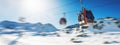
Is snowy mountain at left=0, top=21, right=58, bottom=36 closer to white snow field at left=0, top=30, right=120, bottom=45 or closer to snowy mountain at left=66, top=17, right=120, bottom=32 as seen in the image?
white snow field at left=0, top=30, right=120, bottom=45

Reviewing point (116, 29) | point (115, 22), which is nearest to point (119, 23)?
point (115, 22)

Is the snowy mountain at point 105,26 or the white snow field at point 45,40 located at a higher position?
the snowy mountain at point 105,26

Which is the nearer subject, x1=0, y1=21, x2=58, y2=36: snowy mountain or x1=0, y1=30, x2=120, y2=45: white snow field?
x1=0, y1=30, x2=120, y2=45: white snow field

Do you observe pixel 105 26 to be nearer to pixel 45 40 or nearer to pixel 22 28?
pixel 22 28

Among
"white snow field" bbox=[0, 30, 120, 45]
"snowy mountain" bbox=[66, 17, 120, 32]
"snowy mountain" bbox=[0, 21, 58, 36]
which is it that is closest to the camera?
"white snow field" bbox=[0, 30, 120, 45]

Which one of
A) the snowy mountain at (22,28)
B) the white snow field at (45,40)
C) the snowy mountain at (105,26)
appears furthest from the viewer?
the snowy mountain at (105,26)

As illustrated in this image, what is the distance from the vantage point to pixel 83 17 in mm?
18453

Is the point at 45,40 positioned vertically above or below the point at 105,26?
below

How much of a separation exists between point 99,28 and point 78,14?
388 feet

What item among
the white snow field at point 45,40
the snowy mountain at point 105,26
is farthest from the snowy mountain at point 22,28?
the snowy mountain at point 105,26

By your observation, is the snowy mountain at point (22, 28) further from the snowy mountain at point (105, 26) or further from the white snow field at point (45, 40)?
the snowy mountain at point (105, 26)

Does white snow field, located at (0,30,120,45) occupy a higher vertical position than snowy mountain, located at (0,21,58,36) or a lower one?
lower

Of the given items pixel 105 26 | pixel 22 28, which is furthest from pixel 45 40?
pixel 105 26

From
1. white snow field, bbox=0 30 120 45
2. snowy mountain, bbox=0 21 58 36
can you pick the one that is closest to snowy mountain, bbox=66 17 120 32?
snowy mountain, bbox=0 21 58 36
